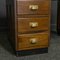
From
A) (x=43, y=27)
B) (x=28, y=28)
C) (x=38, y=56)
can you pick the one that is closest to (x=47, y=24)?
(x=43, y=27)

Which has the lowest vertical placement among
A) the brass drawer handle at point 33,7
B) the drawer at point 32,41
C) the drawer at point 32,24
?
the drawer at point 32,41

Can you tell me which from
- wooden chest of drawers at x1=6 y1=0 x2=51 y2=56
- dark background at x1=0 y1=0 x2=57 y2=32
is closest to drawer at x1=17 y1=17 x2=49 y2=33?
wooden chest of drawers at x1=6 y1=0 x2=51 y2=56

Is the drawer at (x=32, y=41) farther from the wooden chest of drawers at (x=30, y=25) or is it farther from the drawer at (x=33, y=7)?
the drawer at (x=33, y=7)

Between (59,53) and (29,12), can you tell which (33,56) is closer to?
(59,53)

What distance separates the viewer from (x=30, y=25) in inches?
41.8

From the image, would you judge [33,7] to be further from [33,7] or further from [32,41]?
[32,41]

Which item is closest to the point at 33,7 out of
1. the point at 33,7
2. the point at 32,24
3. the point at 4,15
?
the point at 33,7

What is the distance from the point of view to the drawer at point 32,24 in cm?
105

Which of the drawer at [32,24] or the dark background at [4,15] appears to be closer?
the drawer at [32,24]

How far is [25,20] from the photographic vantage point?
3.44ft

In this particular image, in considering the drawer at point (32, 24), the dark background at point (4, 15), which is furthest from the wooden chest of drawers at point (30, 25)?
the dark background at point (4, 15)

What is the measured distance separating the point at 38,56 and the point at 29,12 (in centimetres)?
35

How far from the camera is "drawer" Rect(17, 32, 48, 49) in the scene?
1.07 m

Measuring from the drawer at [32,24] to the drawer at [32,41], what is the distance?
0.04 meters
